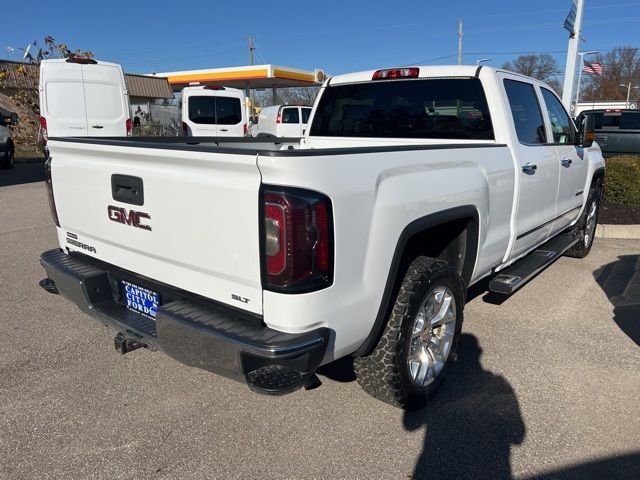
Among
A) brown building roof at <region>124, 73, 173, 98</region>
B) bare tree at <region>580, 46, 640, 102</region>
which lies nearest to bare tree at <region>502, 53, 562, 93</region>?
bare tree at <region>580, 46, 640, 102</region>

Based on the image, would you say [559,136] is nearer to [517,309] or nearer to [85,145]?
[517,309]

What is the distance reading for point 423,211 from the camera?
2660 mm

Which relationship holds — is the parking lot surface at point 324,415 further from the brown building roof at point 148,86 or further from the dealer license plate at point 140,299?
the brown building roof at point 148,86

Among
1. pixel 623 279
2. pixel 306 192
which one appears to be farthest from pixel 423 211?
pixel 623 279

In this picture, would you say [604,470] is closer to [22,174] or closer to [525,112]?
[525,112]

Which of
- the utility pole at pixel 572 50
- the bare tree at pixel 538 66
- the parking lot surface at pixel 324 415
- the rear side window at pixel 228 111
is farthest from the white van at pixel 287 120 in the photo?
the bare tree at pixel 538 66

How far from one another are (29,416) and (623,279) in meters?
5.60

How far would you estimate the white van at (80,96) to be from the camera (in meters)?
11.2

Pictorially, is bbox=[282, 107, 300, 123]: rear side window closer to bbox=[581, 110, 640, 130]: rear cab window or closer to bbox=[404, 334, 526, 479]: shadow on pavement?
bbox=[581, 110, 640, 130]: rear cab window

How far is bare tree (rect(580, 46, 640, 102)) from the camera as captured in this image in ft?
248

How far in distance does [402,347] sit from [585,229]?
443cm

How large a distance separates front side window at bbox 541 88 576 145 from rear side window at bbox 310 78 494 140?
1224mm

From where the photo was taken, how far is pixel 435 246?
3320 millimetres

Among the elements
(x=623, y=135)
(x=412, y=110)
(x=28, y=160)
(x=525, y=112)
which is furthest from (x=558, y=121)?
(x=28, y=160)
